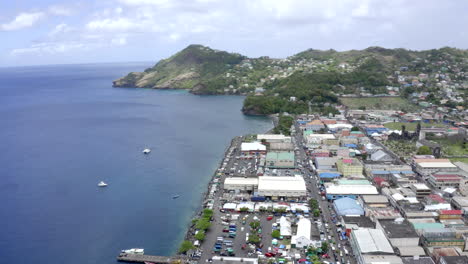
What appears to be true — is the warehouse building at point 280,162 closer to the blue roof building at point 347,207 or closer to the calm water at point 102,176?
the calm water at point 102,176

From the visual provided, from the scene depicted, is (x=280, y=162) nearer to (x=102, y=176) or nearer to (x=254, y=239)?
(x=254, y=239)

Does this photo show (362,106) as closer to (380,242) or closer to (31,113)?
(380,242)

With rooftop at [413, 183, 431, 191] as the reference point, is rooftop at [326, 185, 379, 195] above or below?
below

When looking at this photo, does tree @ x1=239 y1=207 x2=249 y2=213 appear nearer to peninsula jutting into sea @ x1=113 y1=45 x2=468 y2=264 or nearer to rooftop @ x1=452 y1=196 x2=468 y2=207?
peninsula jutting into sea @ x1=113 y1=45 x2=468 y2=264

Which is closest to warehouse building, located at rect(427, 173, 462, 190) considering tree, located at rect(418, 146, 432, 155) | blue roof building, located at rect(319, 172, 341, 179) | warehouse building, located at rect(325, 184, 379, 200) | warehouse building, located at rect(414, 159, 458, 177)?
warehouse building, located at rect(414, 159, 458, 177)

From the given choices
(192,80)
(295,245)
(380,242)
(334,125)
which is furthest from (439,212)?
(192,80)
